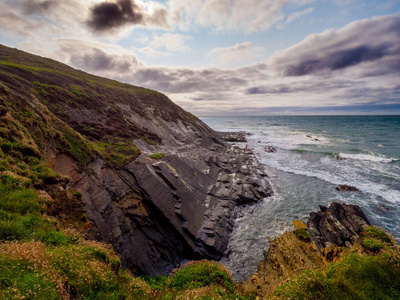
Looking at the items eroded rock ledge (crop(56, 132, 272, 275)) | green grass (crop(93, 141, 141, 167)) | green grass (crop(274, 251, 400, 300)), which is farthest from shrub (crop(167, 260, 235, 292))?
green grass (crop(93, 141, 141, 167))

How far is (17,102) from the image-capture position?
12844 millimetres

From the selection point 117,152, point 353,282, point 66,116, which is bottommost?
point 353,282

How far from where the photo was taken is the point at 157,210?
16.0m

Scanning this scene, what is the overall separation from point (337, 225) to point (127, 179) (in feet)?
62.8

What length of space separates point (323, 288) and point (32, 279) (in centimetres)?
932

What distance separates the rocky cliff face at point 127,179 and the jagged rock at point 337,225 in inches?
306

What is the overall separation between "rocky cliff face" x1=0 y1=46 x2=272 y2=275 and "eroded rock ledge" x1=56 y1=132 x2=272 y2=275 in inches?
2.8

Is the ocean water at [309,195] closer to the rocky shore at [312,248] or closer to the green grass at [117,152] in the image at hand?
the rocky shore at [312,248]

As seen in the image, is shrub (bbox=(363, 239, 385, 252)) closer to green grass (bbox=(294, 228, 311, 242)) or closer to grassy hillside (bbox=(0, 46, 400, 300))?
grassy hillside (bbox=(0, 46, 400, 300))

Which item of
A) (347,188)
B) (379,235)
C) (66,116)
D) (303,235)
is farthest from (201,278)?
(347,188)

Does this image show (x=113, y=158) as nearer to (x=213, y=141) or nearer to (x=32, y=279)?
(x=32, y=279)

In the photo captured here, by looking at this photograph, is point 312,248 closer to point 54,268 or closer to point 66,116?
point 54,268

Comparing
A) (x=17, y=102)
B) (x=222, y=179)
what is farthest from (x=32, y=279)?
(x=222, y=179)

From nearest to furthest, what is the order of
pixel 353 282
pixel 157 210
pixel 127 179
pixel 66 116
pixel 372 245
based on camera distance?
pixel 353 282 < pixel 372 245 < pixel 157 210 < pixel 127 179 < pixel 66 116
